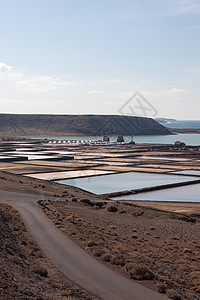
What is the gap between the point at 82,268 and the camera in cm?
2109

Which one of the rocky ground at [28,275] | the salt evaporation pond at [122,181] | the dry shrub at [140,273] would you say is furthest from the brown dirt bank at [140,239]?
the salt evaporation pond at [122,181]

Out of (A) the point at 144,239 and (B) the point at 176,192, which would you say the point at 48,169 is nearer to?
(B) the point at 176,192

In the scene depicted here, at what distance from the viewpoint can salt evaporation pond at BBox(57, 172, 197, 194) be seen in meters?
66.8

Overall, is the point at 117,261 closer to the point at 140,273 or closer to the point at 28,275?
the point at 140,273

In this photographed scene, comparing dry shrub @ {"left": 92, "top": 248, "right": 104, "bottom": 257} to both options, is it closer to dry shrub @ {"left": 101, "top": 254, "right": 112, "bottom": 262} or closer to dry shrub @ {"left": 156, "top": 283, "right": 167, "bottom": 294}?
dry shrub @ {"left": 101, "top": 254, "right": 112, "bottom": 262}

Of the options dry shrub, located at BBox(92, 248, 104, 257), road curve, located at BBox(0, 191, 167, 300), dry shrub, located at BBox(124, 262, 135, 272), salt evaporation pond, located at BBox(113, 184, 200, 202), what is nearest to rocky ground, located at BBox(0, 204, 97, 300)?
road curve, located at BBox(0, 191, 167, 300)

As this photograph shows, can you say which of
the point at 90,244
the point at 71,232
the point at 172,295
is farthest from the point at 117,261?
the point at 71,232

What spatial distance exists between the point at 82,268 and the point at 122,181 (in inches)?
2146

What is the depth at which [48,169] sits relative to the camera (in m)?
92.9

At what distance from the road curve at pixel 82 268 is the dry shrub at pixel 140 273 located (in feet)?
1.67

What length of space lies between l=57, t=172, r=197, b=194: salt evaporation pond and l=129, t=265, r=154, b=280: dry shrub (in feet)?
137

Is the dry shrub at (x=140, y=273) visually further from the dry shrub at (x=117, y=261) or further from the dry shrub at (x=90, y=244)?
the dry shrub at (x=90, y=244)

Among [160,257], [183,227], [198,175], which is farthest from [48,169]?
[160,257]

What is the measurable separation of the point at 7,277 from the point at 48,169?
7613cm
